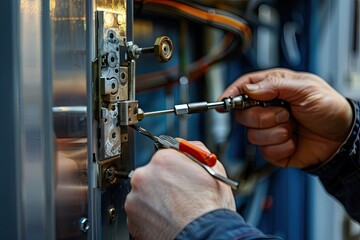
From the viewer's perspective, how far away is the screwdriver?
1.86 ft

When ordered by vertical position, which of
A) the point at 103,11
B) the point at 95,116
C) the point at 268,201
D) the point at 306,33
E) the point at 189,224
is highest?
the point at 306,33

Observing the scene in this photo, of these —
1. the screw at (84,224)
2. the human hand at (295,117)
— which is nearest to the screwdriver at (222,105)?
the human hand at (295,117)

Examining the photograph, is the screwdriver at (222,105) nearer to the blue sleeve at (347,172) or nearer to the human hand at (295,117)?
the human hand at (295,117)

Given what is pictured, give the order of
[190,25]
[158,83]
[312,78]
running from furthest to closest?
1. [190,25]
2. [158,83]
3. [312,78]

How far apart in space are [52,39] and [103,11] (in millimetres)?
77

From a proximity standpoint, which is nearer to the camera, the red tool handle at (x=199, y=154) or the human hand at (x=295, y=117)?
the red tool handle at (x=199, y=154)

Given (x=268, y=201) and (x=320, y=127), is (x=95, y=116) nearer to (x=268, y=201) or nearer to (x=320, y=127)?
(x=320, y=127)

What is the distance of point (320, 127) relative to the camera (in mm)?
875

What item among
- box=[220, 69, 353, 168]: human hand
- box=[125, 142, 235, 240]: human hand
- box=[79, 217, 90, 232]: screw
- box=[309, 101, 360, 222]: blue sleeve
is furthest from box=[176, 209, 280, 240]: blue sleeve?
box=[309, 101, 360, 222]: blue sleeve

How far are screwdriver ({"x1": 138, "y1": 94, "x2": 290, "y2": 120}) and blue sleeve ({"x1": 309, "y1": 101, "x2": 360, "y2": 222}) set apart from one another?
17cm

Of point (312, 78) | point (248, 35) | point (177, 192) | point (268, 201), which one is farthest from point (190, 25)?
point (177, 192)

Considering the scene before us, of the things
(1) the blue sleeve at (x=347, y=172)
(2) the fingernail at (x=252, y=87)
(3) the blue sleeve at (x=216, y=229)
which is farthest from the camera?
(1) the blue sleeve at (x=347, y=172)

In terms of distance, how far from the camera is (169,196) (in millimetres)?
467

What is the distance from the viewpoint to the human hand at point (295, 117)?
2.65 feet
